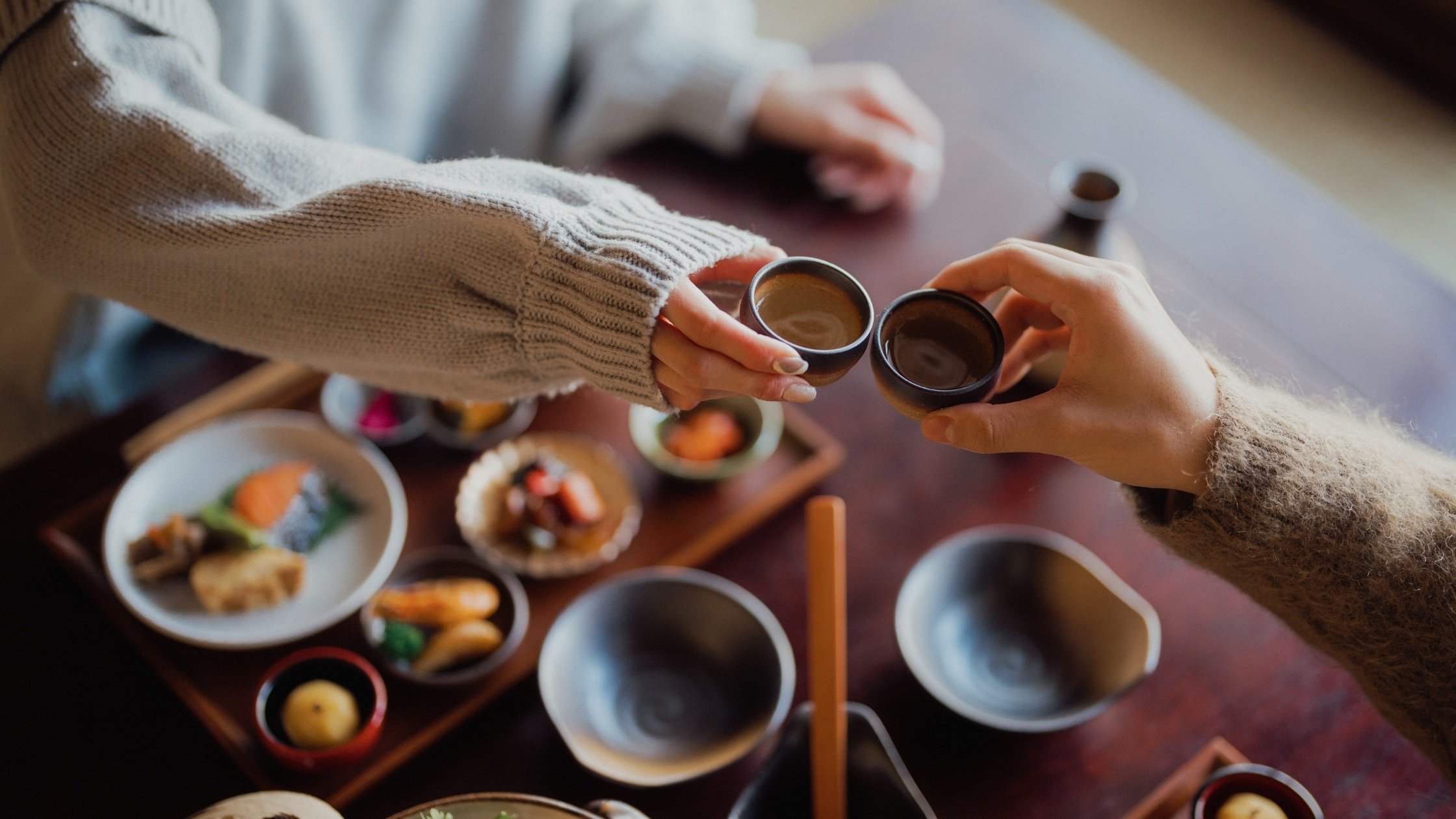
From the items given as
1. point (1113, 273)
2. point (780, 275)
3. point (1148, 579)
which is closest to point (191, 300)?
point (780, 275)

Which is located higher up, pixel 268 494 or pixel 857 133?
pixel 857 133

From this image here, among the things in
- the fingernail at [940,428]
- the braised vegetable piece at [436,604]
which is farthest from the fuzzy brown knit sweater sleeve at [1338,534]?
the braised vegetable piece at [436,604]

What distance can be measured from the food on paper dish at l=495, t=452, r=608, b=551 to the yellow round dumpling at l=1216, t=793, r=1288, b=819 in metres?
0.90

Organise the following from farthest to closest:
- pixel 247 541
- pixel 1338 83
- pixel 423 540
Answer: pixel 1338 83, pixel 423 540, pixel 247 541

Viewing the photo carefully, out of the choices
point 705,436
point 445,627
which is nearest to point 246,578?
point 445,627

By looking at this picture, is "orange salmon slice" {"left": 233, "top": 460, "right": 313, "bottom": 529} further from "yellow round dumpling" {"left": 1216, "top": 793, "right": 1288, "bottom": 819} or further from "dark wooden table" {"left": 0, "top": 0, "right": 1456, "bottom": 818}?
"yellow round dumpling" {"left": 1216, "top": 793, "right": 1288, "bottom": 819}

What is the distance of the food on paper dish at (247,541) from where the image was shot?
1.43m

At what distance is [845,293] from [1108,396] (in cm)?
29

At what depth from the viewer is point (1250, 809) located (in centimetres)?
118

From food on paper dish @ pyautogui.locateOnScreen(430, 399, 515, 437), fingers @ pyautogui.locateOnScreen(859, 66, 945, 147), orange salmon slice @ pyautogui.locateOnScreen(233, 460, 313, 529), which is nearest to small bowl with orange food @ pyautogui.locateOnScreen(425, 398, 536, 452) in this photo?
food on paper dish @ pyautogui.locateOnScreen(430, 399, 515, 437)

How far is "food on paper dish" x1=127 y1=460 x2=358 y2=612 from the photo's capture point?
1.43 m

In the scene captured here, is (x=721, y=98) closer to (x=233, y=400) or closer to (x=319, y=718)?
(x=233, y=400)

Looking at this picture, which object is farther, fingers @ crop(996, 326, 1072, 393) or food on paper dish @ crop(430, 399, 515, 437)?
food on paper dish @ crop(430, 399, 515, 437)

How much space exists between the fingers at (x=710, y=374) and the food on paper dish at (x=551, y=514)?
520mm
